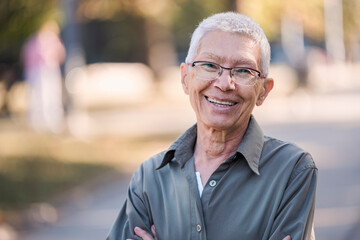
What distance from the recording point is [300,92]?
19.6 m

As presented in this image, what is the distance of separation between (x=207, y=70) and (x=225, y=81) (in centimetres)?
10

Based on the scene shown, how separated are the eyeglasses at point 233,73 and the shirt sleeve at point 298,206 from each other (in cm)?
39

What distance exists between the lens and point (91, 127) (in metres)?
15.9

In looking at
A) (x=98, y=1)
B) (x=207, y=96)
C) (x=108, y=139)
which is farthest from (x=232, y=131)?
(x=98, y=1)

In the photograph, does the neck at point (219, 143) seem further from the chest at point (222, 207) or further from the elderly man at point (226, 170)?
the chest at point (222, 207)

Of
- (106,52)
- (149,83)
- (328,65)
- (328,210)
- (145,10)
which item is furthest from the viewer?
(106,52)

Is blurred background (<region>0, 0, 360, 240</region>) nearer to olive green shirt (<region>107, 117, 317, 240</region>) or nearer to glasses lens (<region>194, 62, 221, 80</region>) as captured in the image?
glasses lens (<region>194, 62, 221, 80</region>)

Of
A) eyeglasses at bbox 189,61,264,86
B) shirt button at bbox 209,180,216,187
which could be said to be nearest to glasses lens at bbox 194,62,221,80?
eyeglasses at bbox 189,61,264,86

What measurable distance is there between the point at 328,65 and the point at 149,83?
40.6ft

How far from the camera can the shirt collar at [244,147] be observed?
277 centimetres

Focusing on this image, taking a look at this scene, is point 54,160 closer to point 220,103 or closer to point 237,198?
point 220,103

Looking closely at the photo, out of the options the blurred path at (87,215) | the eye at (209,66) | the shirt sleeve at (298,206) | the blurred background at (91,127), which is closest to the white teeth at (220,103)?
the eye at (209,66)

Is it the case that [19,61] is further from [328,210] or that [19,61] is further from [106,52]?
[106,52]

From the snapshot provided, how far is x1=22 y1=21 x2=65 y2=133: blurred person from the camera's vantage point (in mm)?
13664
